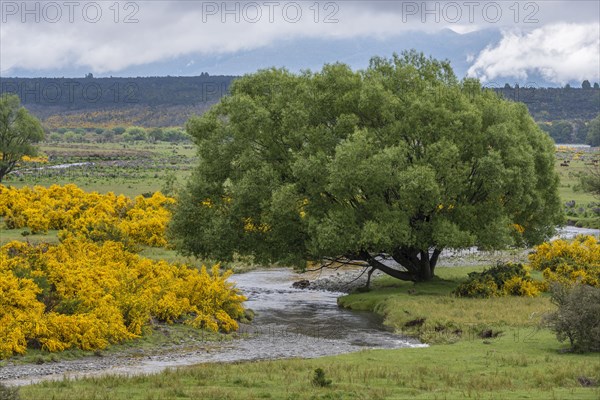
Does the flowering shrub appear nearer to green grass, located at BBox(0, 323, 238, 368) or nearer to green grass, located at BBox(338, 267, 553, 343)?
green grass, located at BBox(338, 267, 553, 343)

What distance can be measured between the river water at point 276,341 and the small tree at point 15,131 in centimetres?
5456

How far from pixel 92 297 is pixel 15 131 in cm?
6497

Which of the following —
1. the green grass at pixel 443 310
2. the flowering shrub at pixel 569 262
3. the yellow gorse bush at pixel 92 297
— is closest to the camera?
the yellow gorse bush at pixel 92 297

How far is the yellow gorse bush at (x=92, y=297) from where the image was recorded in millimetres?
29203

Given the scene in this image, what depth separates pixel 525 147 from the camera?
4034 cm

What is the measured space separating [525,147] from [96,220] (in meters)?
32.3

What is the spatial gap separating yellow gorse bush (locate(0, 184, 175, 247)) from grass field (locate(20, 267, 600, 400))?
28.3 m

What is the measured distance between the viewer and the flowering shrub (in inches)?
1610

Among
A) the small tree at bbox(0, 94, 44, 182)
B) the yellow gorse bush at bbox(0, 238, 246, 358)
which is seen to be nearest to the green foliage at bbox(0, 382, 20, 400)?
the yellow gorse bush at bbox(0, 238, 246, 358)

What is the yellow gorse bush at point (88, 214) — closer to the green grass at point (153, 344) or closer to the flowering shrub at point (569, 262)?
the green grass at point (153, 344)

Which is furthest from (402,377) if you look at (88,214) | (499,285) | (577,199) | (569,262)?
(577,199)

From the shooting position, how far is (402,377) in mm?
23469

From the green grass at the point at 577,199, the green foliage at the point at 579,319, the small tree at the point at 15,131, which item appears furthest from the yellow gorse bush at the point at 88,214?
the green foliage at the point at 579,319

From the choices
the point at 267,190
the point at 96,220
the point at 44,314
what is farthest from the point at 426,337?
the point at 96,220
